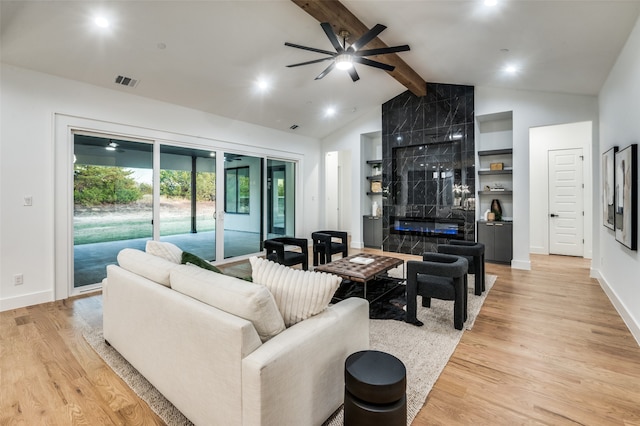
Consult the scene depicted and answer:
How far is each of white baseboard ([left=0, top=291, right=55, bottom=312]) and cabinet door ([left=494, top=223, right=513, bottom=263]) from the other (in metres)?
7.08

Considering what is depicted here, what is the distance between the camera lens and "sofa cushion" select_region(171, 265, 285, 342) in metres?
1.46

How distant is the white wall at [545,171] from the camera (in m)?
6.17

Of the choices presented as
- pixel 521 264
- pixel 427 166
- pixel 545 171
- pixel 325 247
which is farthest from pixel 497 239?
pixel 325 247

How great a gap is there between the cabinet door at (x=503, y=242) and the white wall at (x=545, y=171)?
1682 millimetres

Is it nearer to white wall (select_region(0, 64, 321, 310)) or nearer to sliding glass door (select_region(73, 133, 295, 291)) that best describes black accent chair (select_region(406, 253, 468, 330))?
sliding glass door (select_region(73, 133, 295, 291))

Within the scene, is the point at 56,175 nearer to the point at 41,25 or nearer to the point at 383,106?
the point at 41,25

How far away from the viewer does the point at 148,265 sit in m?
2.19

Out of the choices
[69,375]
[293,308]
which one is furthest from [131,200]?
[293,308]

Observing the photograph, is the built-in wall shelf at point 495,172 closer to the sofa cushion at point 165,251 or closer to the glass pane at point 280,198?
the glass pane at point 280,198

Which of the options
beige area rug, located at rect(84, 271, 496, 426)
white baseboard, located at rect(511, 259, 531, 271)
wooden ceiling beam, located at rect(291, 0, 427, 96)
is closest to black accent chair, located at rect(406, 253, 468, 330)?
beige area rug, located at rect(84, 271, 496, 426)

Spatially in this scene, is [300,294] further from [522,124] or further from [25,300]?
[522,124]

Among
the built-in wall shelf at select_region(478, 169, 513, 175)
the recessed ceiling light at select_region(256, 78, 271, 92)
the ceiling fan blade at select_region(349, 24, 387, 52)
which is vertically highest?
the recessed ceiling light at select_region(256, 78, 271, 92)

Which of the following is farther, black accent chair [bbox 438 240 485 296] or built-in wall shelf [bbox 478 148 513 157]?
built-in wall shelf [bbox 478 148 513 157]

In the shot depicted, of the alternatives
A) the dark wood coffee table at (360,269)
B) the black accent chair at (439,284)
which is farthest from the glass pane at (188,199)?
the black accent chair at (439,284)
